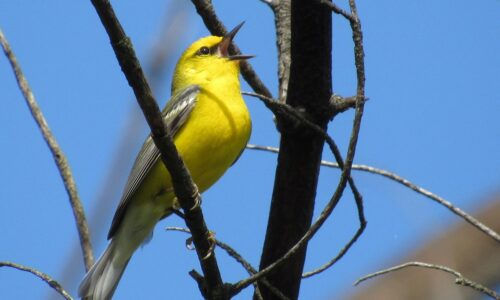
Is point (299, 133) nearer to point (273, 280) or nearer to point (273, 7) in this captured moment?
point (273, 280)

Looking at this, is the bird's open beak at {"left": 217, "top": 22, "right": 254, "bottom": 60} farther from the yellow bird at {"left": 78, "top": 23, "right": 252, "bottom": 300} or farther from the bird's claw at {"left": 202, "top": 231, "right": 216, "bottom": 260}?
the bird's claw at {"left": 202, "top": 231, "right": 216, "bottom": 260}

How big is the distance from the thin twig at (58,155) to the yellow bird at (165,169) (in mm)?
584

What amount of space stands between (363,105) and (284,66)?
1.25m

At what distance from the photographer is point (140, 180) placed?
4691 millimetres

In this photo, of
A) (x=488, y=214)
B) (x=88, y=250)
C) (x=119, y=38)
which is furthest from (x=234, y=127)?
(x=119, y=38)

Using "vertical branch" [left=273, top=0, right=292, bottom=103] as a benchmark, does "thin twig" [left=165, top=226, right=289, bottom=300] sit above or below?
below

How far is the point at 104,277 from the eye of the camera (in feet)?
15.2

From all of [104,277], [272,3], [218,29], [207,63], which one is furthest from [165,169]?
[207,63]

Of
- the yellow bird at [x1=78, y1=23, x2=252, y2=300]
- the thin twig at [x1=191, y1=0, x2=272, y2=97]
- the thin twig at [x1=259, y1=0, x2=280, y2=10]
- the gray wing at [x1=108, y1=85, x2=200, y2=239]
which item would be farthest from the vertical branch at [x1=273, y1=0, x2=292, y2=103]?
the gray wing at [x1=108, y1=85, x2=200, y2=239]

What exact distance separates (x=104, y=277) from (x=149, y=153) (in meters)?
0.79

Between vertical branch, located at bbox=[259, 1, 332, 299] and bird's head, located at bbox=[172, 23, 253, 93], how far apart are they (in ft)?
5.91

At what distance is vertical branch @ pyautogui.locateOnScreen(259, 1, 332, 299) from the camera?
10.7ft

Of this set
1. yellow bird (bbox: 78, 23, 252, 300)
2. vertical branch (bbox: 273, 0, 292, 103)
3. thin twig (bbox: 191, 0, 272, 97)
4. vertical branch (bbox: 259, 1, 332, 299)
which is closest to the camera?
vertical branch (bbox: 259, 1, 332, 299)

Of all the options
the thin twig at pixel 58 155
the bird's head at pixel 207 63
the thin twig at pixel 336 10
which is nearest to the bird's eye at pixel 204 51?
the bird's head at pixel 207 63
